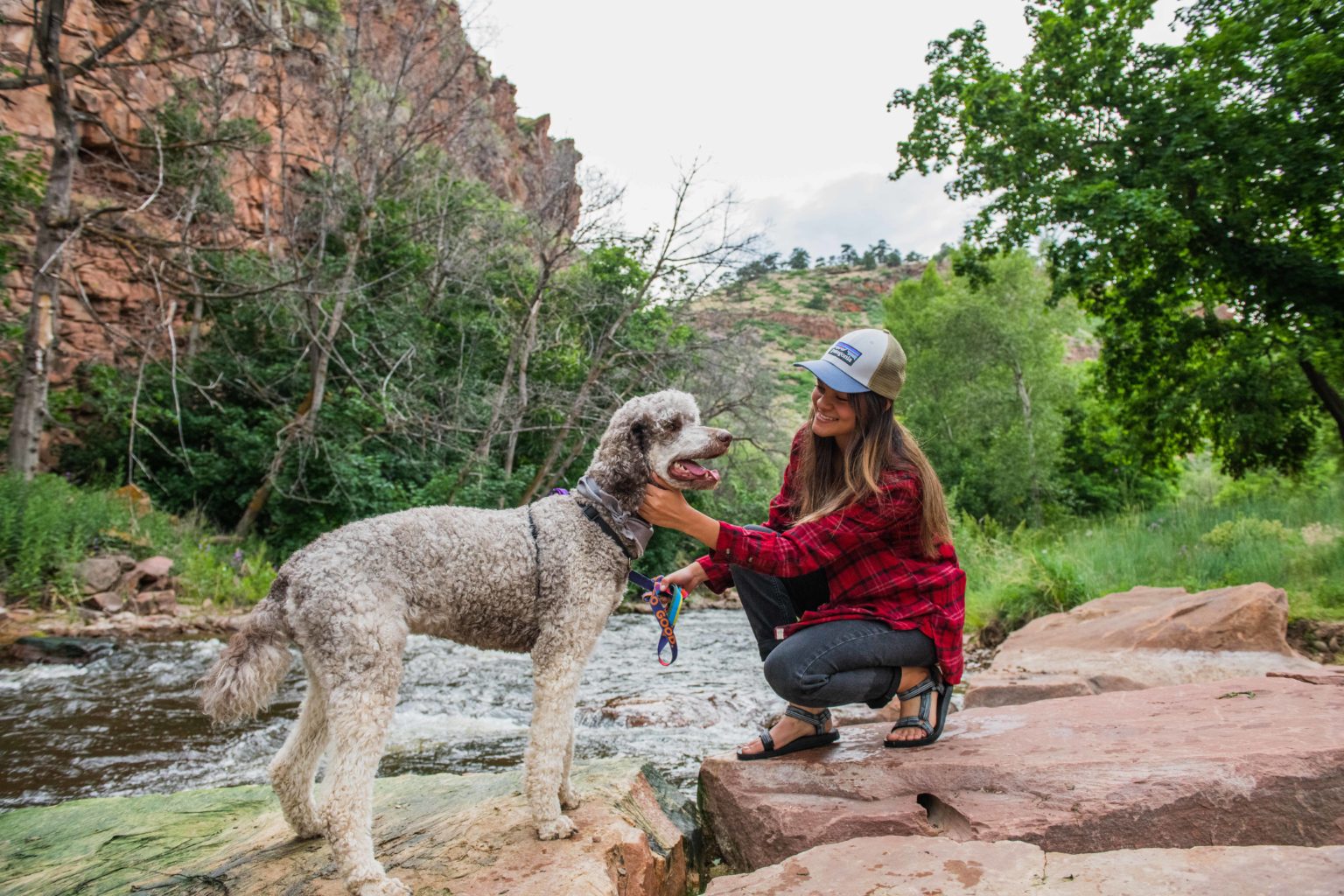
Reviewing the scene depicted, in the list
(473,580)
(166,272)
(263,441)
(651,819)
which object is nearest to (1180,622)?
(651,819)

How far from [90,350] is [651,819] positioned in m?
16.3

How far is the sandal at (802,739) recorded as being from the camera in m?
3.64

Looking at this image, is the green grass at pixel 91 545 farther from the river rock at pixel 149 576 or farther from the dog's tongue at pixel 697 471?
the dog's tongue at pixel 697 471

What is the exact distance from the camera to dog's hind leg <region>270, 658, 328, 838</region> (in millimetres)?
2973

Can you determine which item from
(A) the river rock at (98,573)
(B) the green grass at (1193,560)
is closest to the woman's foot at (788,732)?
(B) the green grass at (1193,560)

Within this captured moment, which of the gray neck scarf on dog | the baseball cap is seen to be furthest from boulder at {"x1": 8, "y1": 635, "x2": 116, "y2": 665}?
the baseball cap

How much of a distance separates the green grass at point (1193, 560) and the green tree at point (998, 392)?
10.5 meters

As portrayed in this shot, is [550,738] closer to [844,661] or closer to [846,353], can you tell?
[844,661]

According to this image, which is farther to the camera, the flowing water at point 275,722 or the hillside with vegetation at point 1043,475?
the hillside with vegetation at point 1043,475

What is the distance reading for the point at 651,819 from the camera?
328cm

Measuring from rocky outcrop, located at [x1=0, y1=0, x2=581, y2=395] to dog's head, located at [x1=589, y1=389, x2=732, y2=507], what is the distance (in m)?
12.0

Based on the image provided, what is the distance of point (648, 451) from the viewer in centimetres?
324

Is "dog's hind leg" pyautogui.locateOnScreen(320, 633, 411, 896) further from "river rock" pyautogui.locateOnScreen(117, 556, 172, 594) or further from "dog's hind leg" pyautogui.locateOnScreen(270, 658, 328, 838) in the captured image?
"river rock" pyautogui.locateOnScreen(117, 556, 172, 594)

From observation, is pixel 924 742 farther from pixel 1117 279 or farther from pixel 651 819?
pixel 1117 279
